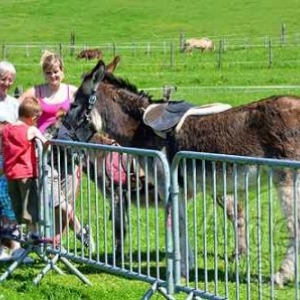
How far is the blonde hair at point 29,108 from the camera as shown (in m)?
8.78

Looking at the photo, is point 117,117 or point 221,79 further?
point 221,79

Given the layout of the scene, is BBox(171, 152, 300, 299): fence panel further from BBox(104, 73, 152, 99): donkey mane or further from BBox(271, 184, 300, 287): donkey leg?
BBox(104, 73, 152, 99): donkey mane

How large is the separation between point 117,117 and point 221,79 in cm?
2723

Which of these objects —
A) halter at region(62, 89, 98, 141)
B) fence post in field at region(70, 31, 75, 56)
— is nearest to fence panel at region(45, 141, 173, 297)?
halter at region(62, 89, 98, 141)

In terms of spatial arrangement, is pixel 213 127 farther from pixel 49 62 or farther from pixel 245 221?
pixel 245 221

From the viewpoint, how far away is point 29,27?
246 ft

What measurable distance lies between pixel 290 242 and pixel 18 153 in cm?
316

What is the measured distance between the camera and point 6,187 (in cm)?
930

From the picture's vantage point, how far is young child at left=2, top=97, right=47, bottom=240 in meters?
8.62

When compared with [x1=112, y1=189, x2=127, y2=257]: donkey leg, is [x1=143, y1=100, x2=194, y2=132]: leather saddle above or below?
above

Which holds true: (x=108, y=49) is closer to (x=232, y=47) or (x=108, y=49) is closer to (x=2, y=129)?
(x=232, y=47)

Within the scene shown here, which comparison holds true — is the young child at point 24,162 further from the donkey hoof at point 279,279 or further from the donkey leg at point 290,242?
the donkey hoof at point 279,279

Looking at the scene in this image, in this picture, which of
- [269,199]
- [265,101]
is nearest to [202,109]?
[265,101]

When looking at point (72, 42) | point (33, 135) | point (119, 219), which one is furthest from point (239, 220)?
point (72, 42)
